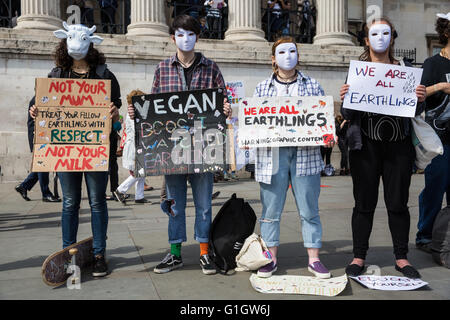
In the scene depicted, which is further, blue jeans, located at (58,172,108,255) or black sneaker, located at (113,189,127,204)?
black sneaker, located at (113,189,127,204)

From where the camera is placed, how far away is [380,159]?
13.4 ft

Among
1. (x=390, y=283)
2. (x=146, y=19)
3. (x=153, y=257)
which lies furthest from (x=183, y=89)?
(x=146, y=19)

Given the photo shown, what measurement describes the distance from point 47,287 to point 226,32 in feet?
41.8

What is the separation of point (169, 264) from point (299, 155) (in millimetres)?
1496

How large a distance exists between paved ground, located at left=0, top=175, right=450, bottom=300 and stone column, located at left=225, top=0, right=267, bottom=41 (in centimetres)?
826

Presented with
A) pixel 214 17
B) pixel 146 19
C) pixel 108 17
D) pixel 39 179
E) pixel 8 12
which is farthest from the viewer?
pixel 108 17

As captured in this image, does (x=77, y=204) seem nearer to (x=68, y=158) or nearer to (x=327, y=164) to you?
(x=68, y=158)

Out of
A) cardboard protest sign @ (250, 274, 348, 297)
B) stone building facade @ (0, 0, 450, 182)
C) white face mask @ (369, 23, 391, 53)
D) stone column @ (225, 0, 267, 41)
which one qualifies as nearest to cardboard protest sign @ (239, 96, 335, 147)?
white face mask @ (369, 23, 391, 53)

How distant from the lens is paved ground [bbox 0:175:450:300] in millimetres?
3594

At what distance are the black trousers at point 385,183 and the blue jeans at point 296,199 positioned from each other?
38 cm

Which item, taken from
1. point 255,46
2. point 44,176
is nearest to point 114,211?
point 44,176

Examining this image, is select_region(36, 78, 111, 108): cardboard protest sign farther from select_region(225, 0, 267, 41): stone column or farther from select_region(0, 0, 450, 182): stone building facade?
select_region(225, 0, 267, 41): stone column

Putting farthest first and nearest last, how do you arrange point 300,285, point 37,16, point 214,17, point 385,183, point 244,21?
point 214,17 → point 244,21 → point 37,16 → point 385,183 → point 300,285

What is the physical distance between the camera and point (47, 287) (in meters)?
3.77
